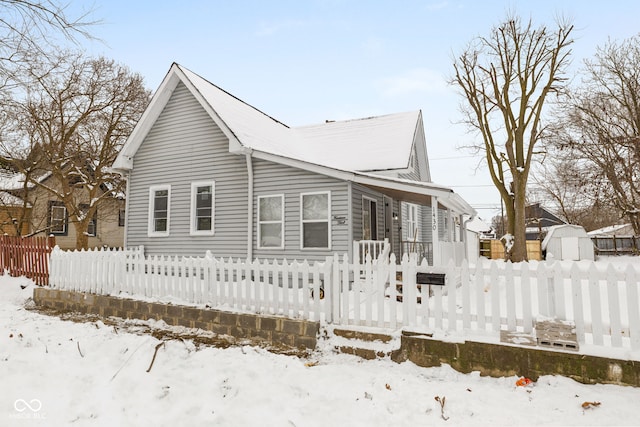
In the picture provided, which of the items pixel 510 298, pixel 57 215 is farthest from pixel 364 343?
pixel 57 215

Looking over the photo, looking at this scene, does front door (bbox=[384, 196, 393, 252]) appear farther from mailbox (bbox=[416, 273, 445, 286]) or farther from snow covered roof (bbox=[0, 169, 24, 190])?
snow covered roof (bbox=[0, 169, 24, 190])

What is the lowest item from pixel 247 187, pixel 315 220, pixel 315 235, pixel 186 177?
pixel 315 235

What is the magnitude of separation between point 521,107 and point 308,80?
51.5 ft

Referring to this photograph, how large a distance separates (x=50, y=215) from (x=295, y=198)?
20.9 metres

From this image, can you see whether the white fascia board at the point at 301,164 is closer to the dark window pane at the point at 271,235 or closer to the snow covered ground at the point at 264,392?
the dark window pane at the point at 271,235

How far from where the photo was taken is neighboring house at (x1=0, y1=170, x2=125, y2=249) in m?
21.1

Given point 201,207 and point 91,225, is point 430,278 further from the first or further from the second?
point 91,225

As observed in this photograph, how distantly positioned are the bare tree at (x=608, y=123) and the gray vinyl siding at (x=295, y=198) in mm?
15269

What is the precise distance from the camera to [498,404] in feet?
12.2

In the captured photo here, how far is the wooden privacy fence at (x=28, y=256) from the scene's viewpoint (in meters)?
9.96

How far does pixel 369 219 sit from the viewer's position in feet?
39.0

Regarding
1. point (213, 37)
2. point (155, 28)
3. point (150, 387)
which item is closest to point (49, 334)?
point (150, 387)

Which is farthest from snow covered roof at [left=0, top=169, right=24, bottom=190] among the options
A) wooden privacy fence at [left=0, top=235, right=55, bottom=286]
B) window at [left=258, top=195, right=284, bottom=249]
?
window at [left=258, top=195, right=284, bottom=249]

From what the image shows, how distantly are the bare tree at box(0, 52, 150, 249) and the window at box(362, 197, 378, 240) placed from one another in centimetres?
1426
